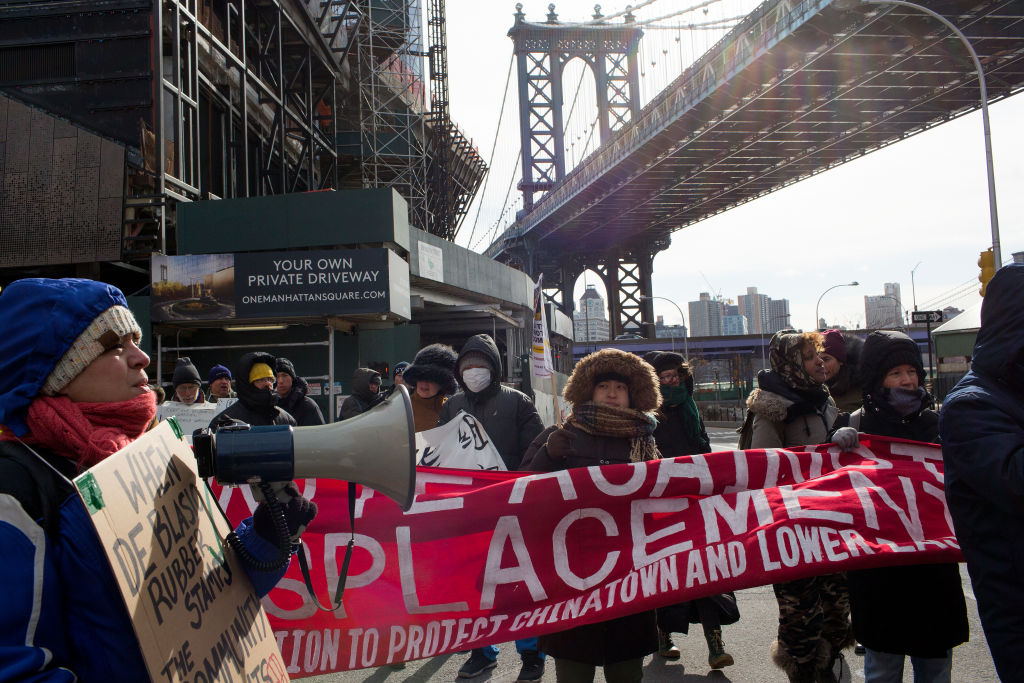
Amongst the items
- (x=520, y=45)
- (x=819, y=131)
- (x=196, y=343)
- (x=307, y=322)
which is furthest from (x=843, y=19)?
(x=520, y=45)

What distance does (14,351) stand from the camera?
1.40 metres

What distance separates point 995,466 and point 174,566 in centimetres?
189

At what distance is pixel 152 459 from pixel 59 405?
0.18 metres

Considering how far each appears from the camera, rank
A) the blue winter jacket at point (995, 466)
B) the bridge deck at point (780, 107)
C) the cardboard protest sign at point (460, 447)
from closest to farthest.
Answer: the blue winter jacket at point (995, 466) < the cardboard protest sign at point (460, 447) < the bridge deck at point (780, 107)

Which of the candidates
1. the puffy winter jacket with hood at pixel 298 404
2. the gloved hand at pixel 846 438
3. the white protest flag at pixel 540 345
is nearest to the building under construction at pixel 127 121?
the white protest flag at pixel 540 345

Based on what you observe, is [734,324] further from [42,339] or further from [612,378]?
[42,339]

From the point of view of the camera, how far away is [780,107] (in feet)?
128

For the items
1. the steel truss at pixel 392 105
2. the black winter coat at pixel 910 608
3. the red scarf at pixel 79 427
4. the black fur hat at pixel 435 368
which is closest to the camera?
the red scarf at pixel 79 427

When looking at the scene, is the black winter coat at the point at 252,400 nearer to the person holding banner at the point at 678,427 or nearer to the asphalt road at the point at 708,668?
the asphalt road at the point at 708,668

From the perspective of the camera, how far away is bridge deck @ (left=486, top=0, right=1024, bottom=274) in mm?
31219

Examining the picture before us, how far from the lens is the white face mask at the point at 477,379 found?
4.51m

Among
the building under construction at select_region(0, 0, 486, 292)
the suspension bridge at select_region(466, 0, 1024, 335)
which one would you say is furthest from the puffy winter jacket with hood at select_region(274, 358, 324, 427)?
the suspension bridge at select_region(466, 0, 1024, 335)

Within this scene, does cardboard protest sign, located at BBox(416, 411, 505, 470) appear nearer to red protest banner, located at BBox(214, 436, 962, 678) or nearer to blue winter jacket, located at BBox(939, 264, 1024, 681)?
red protest banner, located at BBox(214, 436, 962, 678)

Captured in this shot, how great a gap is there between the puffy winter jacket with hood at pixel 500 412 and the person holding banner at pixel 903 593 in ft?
6.13
